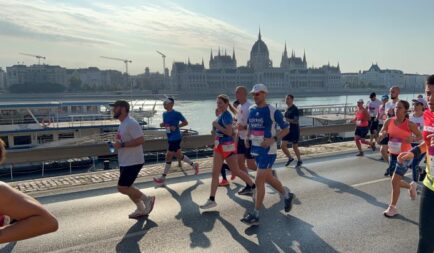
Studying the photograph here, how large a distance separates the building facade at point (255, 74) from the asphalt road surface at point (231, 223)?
150m

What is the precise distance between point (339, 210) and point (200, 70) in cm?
16485

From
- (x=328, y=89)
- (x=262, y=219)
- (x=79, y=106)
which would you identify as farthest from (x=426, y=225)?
(x=328, y=89)

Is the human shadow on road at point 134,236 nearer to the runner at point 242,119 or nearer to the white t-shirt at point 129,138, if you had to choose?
the white t-shirt at point 129,138

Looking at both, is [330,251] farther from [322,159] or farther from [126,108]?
[322,159]

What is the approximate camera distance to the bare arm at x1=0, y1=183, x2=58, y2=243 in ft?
5.81

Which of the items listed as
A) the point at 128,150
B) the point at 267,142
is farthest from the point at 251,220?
the point at 128,150

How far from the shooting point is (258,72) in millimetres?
178500

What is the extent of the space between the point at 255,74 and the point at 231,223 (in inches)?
7019

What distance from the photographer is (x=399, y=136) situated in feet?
22.1

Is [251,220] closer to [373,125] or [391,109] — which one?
[391,109]

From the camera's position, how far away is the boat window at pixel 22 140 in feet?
73.8

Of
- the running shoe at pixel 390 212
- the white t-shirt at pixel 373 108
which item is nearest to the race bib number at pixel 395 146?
Result: the running shoe at pixel 390 212

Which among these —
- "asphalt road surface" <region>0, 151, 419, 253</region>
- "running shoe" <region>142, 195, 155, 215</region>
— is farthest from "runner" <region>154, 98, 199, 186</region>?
"running shoe" <region>142, 195, 155, 215</region>

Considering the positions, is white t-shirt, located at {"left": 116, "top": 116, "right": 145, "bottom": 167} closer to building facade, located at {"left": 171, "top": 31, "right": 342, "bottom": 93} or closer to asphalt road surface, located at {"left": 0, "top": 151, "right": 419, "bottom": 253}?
asphalt road surface, located at {"left": 0, "top": 151, "right": 419, "bottom": 253}
